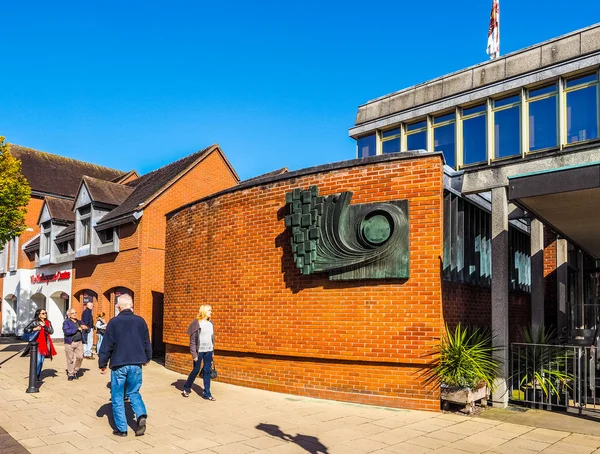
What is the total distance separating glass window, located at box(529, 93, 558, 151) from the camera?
16.5m

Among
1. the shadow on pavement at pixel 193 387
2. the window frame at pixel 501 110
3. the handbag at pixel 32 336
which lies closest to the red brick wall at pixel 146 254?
the shadow on pavement at pixel 193 387

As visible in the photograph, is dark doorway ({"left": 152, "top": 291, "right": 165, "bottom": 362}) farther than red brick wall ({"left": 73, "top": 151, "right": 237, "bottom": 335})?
No

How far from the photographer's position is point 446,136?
19594 millimetres

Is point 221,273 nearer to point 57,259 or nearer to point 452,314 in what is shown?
point 452,314

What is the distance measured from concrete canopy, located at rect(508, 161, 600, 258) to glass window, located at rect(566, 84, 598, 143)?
6876 mm

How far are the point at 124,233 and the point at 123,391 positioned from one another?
43.8ft

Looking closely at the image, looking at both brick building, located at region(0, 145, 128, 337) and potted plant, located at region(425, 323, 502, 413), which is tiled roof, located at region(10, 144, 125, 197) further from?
potted plant, located at region(425, 323, 502, 413)

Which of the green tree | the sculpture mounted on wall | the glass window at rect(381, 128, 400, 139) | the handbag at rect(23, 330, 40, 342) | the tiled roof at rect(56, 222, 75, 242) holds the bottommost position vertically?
the handbag at rect(23, 330, 40, 342)

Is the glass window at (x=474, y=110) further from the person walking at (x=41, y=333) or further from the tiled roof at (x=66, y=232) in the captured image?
the tiled roof at (x=66, y=232)

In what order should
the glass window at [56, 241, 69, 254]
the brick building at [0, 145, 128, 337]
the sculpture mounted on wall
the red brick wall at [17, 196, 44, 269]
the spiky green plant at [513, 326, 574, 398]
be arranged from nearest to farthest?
the spiky green plant at [513, 326, 574, 398]
the sculpture mounted on wall
the glass window at [56, 241, 69, 254]
the brick building at [0, 145, 128, 337]
the red brick wall at [17, 196, 44, 269]

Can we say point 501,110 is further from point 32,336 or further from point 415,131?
point 32,336

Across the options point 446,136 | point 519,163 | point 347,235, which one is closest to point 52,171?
point 446,136

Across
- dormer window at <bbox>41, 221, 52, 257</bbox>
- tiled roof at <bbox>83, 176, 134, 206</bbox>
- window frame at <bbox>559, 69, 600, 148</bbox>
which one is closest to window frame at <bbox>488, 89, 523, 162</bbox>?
window frame at <bbox>559, 69, 600, 148</bbox>

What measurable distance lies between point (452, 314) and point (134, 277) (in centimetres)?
1265
